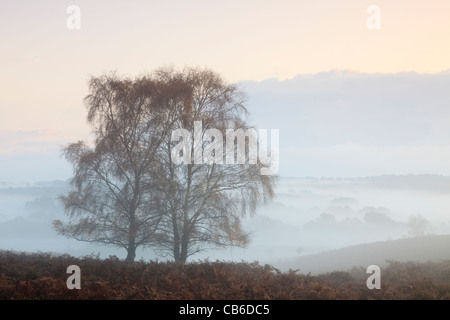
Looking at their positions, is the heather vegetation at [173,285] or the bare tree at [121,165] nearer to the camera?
the heather vegetation at [173,285]

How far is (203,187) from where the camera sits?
2116 cm

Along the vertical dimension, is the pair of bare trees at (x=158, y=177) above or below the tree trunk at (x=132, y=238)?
above

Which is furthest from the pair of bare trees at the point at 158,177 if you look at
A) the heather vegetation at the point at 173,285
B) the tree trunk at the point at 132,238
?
the heather vegetation at the point at 173,285

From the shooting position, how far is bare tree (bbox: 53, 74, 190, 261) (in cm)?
2098

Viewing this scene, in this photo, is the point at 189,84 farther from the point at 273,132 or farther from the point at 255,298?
the point at 255,298

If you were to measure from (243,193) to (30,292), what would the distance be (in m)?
12.8

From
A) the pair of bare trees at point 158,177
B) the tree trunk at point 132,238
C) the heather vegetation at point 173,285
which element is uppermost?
the pair of bare trees at point 158,177

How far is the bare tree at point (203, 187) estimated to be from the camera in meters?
20.9

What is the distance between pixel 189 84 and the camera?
70.8 ft

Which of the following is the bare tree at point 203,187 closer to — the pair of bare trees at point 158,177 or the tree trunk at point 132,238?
the pair of bare trees at point 158,177

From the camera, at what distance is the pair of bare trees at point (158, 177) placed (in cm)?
2092

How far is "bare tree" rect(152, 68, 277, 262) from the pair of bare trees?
0.17ft

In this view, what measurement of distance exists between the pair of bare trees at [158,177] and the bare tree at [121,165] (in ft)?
0.17

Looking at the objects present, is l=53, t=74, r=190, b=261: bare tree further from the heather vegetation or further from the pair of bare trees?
the heather vegetation
